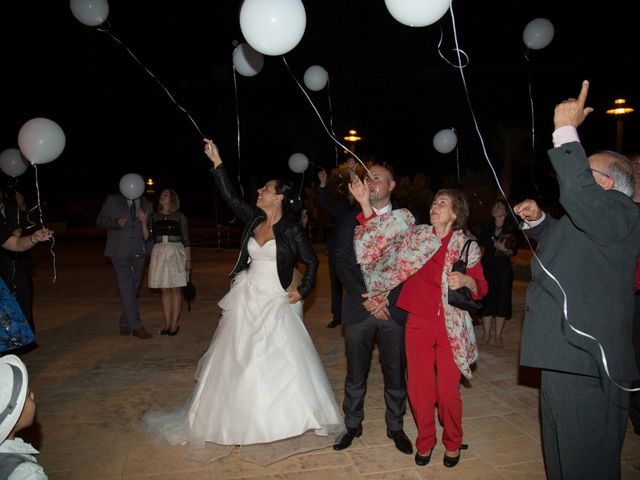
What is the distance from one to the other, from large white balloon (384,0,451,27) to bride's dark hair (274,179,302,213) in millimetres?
1594

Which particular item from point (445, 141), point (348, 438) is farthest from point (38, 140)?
point (445, 141)

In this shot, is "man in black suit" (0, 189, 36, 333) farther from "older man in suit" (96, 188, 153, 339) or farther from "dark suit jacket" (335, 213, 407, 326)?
"dark suit jacket" (335, 213, 407, 326)

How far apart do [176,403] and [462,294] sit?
9.42ft

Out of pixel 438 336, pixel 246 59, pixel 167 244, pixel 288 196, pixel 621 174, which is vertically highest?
pixel 246 59

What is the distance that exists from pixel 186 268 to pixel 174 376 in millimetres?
1920

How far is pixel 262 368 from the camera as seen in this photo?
361 centimetres

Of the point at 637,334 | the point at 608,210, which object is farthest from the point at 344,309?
the point at 637,334

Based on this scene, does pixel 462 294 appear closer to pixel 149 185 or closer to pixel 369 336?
pixel 369 336

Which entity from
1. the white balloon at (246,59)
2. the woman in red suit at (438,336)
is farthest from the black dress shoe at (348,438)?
the white balloon at (246,59)

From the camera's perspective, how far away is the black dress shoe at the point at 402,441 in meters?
3.54

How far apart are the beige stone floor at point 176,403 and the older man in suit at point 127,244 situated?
510 millimetres

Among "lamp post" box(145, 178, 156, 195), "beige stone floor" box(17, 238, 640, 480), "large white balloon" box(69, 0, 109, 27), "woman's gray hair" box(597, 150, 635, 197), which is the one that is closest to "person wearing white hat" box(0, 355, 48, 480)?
"beige stone floor" box(17, 238, 640, 480)

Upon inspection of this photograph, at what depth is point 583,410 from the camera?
2.31 m

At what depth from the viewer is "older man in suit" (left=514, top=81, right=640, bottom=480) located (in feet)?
7.35
